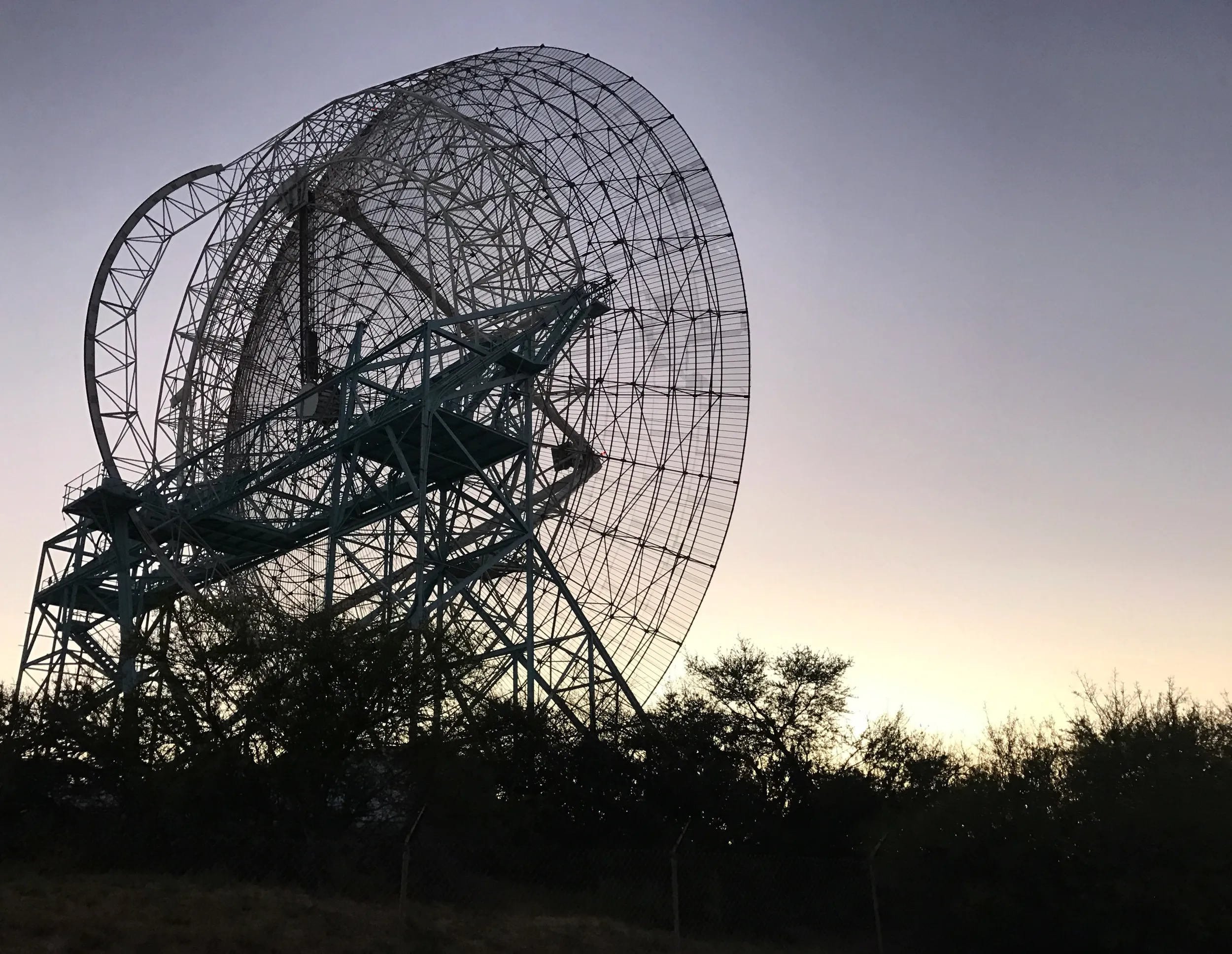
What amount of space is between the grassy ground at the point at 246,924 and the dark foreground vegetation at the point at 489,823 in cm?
59

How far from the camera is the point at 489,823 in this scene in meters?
21.0

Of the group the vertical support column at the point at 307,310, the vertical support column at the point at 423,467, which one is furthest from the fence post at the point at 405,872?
the vertical support column at the point at 307,310

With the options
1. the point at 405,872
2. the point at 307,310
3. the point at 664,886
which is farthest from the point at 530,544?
the point at 405,872

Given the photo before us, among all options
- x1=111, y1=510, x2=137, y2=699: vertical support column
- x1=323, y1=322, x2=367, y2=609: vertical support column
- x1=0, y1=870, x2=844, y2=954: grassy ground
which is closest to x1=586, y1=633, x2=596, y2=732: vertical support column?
x1=323, y1=322, x2=367, y2=609: vertical support column

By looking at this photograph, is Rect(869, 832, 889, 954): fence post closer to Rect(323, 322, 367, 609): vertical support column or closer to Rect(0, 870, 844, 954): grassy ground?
Rect(0, 870, 844, 954): grassy ground

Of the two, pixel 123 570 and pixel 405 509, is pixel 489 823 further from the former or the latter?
pixel 123 570

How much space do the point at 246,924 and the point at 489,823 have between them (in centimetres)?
624

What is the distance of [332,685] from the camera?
2123cm

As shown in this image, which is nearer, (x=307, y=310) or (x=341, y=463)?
(x=341, y=463)

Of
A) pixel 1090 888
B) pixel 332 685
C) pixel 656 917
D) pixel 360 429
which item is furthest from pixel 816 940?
pixel 360 429

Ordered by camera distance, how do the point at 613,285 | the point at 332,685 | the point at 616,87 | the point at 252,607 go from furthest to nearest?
the point at 616,87 < the point at 613,285 < the point at 252,607 < the point at 332,685

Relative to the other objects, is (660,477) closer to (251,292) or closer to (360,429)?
(360,429)

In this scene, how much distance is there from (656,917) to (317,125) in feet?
87.8

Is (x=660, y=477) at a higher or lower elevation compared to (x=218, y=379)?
lower
